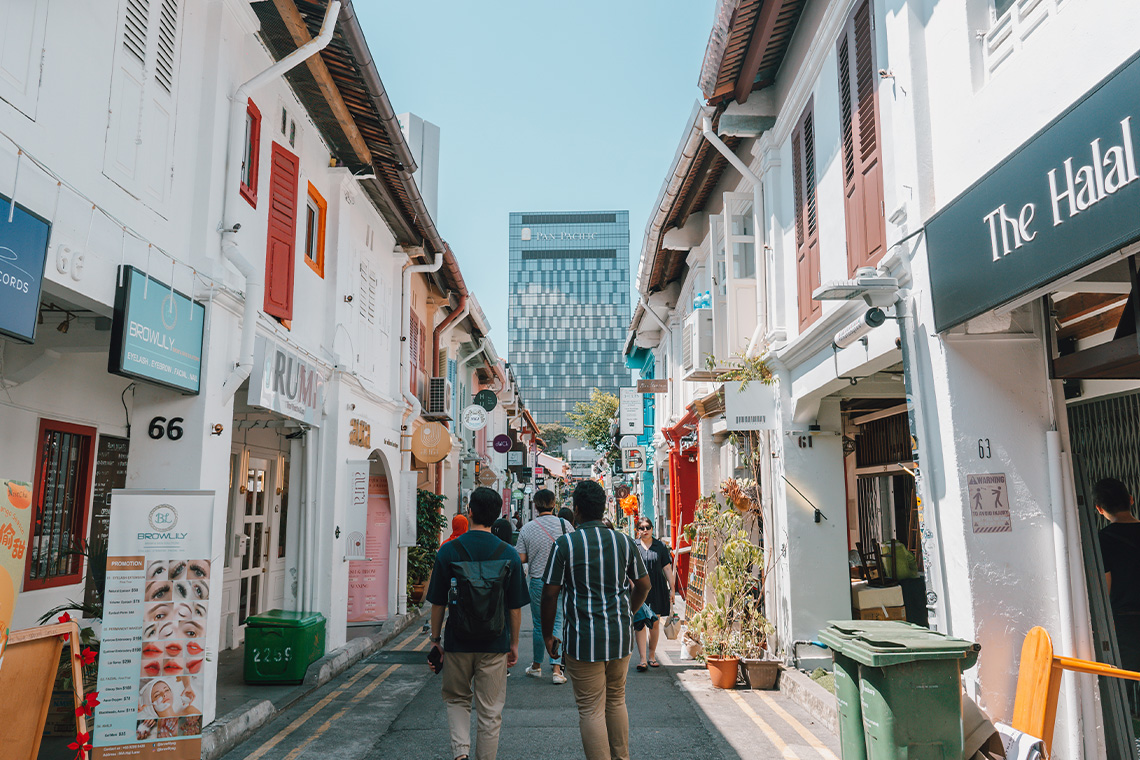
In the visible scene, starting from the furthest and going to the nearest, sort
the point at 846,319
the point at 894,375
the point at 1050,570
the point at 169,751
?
the point at 894,375 → the point at 846,319 → the point at 169,751 → the point at 1050,570

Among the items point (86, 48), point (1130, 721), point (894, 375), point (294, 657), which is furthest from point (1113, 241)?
point (294, 657)

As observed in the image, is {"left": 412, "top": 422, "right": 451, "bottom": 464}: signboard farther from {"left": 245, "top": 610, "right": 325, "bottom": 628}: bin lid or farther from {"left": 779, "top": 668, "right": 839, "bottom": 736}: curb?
{"left": 779, "top": 668, "right": 839, "bottom": 736}: curb

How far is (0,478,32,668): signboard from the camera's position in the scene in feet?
12.1

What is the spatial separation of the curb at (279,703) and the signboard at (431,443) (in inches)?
141

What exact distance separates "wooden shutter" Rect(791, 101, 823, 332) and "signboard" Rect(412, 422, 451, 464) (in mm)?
8026

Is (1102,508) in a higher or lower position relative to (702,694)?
higher

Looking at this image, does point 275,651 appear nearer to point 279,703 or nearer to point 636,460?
point 279,703

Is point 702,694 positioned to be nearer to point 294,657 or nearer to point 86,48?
point 294,657

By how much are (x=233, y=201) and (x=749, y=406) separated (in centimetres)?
563

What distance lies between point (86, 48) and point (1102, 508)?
6.88m

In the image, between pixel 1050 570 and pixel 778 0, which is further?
pixel 778 0

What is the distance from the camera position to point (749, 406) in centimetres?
895

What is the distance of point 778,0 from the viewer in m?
7.45

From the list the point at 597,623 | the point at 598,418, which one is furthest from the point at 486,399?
the point at 598,418
